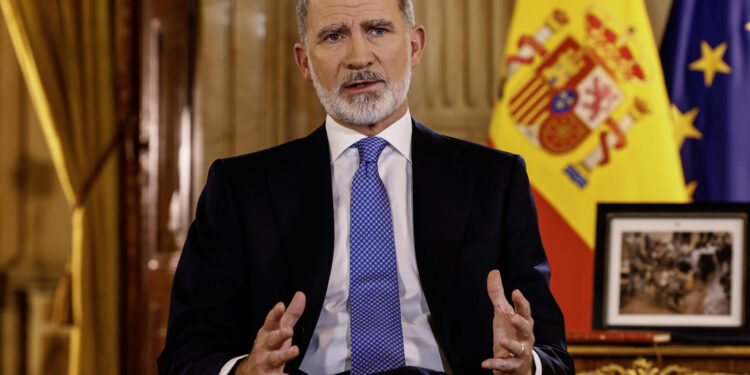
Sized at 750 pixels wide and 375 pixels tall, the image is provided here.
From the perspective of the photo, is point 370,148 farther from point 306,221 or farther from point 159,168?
point 159,168

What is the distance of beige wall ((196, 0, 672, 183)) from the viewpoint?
11.0 feet

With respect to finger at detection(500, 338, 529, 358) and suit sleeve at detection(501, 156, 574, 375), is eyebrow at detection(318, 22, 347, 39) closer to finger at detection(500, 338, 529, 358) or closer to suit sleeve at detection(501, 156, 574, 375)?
suit sleeve at detection(501, 156, 574, 375)

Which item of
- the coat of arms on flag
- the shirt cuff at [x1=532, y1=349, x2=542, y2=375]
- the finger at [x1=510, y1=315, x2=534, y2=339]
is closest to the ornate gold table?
the shirt cuff at [x1=532, y1=349, x2=542, y2=375]

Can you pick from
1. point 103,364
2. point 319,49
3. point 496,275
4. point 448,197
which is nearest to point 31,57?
point 103,364

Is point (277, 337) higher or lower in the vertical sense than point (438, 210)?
lower

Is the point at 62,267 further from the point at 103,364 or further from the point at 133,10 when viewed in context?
the point at 133,10

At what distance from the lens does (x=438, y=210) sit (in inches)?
60.2

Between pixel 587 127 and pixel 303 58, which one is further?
pixel 587 127

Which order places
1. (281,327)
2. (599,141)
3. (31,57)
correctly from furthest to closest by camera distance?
(31,57) < (599,141) < (281,327)

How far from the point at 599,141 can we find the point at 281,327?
2.03 m

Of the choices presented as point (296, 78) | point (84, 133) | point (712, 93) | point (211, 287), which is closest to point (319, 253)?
point (211, 287)

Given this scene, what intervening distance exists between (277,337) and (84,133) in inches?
108

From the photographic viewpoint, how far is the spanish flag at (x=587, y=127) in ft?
9.59

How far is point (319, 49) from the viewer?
1.58 meters
